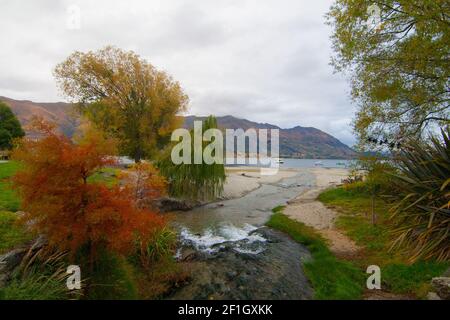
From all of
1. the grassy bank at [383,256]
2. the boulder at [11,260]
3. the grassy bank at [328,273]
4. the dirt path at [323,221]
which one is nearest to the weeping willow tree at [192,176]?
the dirt path at [323,221]

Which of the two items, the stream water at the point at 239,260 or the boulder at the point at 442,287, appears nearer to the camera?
the boulder at the point at 442,287

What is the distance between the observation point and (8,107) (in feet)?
127

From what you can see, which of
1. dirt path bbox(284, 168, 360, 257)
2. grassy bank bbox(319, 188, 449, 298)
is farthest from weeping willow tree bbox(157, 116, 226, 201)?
grassy bank bbox(319, 188, 449, 298)

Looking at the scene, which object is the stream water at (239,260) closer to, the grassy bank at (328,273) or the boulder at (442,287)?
the grassy bank at (328,273)

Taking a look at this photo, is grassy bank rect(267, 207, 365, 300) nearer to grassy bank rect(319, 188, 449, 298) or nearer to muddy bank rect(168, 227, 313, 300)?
muddy bank rect(168, 227, 313, 300)

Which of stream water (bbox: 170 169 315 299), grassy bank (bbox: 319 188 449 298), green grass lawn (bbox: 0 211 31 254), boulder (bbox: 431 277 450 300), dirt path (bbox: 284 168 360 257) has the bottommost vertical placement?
stream water (bbox: 170 169 315 299)

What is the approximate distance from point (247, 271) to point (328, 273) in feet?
8.07

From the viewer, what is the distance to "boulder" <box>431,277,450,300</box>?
530 cm

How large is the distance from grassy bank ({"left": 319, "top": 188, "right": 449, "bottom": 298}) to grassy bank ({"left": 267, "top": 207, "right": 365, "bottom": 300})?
2.08 feet

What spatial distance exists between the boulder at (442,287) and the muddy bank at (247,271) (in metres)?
→ 2.74

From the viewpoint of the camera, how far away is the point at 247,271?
7.72 meters

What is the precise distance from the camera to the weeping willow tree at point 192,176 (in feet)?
60.2
